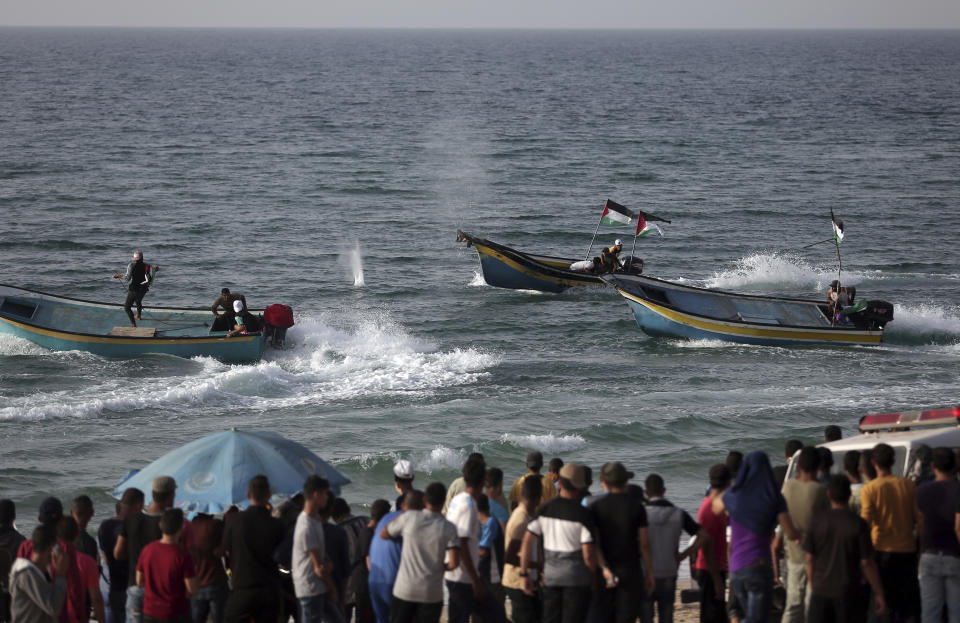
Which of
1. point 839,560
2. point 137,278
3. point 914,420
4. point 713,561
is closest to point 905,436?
point 914,420

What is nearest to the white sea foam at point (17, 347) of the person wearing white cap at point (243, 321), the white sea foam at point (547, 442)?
the person wearing white cap at point (243, 321)

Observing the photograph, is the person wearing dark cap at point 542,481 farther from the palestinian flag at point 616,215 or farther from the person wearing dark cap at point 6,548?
the palestinian flag at point 616,215

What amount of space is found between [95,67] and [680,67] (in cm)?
7981

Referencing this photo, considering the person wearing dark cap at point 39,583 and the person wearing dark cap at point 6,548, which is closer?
the person wearing dark cap at point 39,583

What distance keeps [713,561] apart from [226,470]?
4.04 metres

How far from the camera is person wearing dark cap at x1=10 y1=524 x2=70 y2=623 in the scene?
24.6 feet

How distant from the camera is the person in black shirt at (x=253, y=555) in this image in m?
7.97

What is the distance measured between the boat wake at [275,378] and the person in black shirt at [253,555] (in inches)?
545

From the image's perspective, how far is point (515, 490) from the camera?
9.54 m

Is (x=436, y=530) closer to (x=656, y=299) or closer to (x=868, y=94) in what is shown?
(x=656, y=299)

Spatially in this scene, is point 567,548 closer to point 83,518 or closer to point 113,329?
point 83,518

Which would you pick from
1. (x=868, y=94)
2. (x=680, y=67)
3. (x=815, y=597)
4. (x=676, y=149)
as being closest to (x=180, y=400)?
(x=815, y=597)

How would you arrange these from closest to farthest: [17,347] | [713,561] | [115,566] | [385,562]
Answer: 1. [385,562]
2. [713,561]
3. [115,566]
4. [17,347]

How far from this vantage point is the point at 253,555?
26.3 feet
